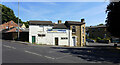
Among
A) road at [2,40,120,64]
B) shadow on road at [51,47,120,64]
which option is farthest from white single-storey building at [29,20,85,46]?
shadow on road at [51,47,120,64]

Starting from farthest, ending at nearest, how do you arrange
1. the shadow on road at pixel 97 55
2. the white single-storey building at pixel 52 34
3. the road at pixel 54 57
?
the white single-storey building at pixel 52 34 < the shadow on road at pixel 97 55 < the road at pixel 54 57

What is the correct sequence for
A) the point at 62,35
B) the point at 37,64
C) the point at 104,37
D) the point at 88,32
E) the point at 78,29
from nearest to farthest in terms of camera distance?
the point at 37,64, the point at 62,35, the point at 78,29, the point at 104,37, the point at 88,32

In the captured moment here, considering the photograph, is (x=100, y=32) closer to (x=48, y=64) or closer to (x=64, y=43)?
(x=64, y=43)

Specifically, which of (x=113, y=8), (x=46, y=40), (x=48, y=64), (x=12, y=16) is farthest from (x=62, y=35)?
(x=12, y=16)

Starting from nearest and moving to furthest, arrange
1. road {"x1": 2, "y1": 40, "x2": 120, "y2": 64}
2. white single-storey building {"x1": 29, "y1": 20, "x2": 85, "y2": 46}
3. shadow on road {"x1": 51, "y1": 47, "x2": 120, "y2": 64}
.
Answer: road {"x1": 2, "y1": 40, "x2": 120, "y2": 64} < shadow on road {"x1": 51, "y1": 47, "x2": 120, "y2": 64} < white single-storey building {"x1": 29, "y1": 20, "x2": 85, "y2": 46}

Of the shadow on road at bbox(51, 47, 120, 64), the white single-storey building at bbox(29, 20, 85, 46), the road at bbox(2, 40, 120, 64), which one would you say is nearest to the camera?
the road at bbox(2, 40, 120, 64)

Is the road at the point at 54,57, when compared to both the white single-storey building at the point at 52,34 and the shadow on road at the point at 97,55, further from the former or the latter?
the white single-storey building at the point at 52,34

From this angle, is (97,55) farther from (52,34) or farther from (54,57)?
(52,34)

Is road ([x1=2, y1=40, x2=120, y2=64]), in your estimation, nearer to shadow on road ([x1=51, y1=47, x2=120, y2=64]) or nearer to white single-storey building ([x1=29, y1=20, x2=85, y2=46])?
shadow on road ([x1=51, y1=47, x2=120, y2=64])

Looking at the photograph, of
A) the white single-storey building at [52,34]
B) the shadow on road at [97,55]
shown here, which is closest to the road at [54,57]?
the shadow on road at [97,55]

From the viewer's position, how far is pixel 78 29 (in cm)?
2927

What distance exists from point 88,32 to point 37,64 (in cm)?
6554

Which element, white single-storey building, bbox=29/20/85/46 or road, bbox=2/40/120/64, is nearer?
road, bbox=2/40/120/64

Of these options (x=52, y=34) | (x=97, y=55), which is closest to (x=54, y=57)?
(x=97, y=55)
